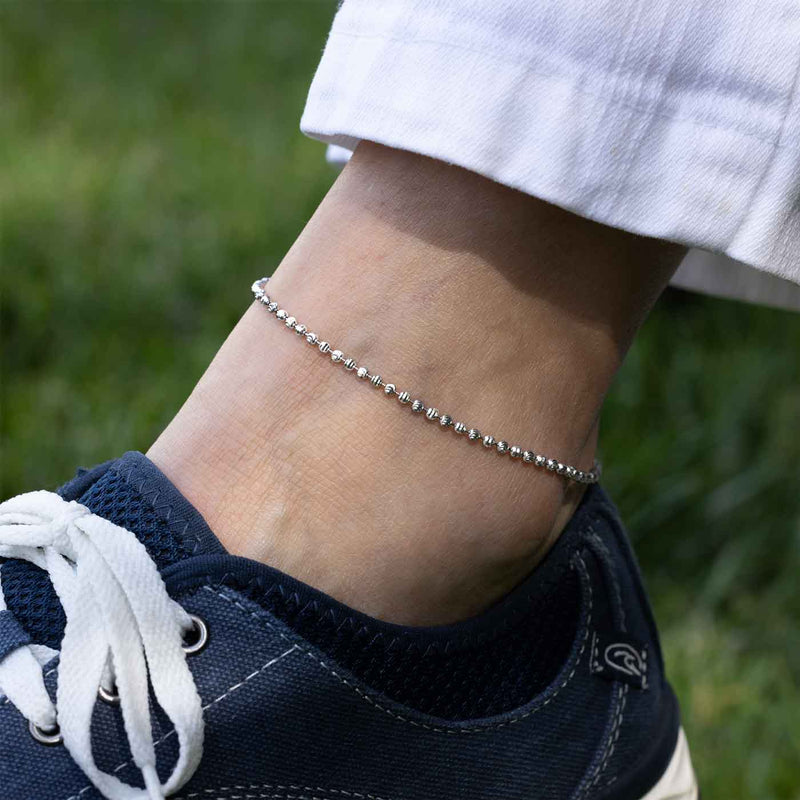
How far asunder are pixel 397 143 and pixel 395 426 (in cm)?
23

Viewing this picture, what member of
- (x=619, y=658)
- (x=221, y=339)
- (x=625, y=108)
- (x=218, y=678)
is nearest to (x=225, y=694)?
(x=218, y=678)

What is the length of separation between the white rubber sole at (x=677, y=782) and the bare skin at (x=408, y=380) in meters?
0.34

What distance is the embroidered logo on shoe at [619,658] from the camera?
42.4 inches

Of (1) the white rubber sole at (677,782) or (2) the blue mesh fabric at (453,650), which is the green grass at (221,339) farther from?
(2) the blue mesh fabric at (453,650)

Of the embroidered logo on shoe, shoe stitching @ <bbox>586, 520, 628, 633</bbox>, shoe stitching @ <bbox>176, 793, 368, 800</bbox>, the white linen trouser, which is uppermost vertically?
the white linen trouser

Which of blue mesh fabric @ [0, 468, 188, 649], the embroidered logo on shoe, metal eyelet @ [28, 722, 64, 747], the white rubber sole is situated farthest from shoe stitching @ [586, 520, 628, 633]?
metal eyelet @ [28, 722, 64, 747]

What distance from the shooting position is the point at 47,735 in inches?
33.8

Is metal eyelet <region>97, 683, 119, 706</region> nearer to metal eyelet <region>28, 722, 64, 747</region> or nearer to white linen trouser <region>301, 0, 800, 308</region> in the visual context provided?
metal eyelet <region>28, 722, 64, 747</region>

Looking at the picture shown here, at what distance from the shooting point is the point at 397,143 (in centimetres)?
82

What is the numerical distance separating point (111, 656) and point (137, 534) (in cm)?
10

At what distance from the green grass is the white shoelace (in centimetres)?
82

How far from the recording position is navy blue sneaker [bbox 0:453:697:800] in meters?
0.85

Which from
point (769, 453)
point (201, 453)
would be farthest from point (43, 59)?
point (201, 453)

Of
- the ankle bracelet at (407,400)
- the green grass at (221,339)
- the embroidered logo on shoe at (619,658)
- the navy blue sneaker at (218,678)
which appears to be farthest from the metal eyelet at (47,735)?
the green grass at (221,339)
